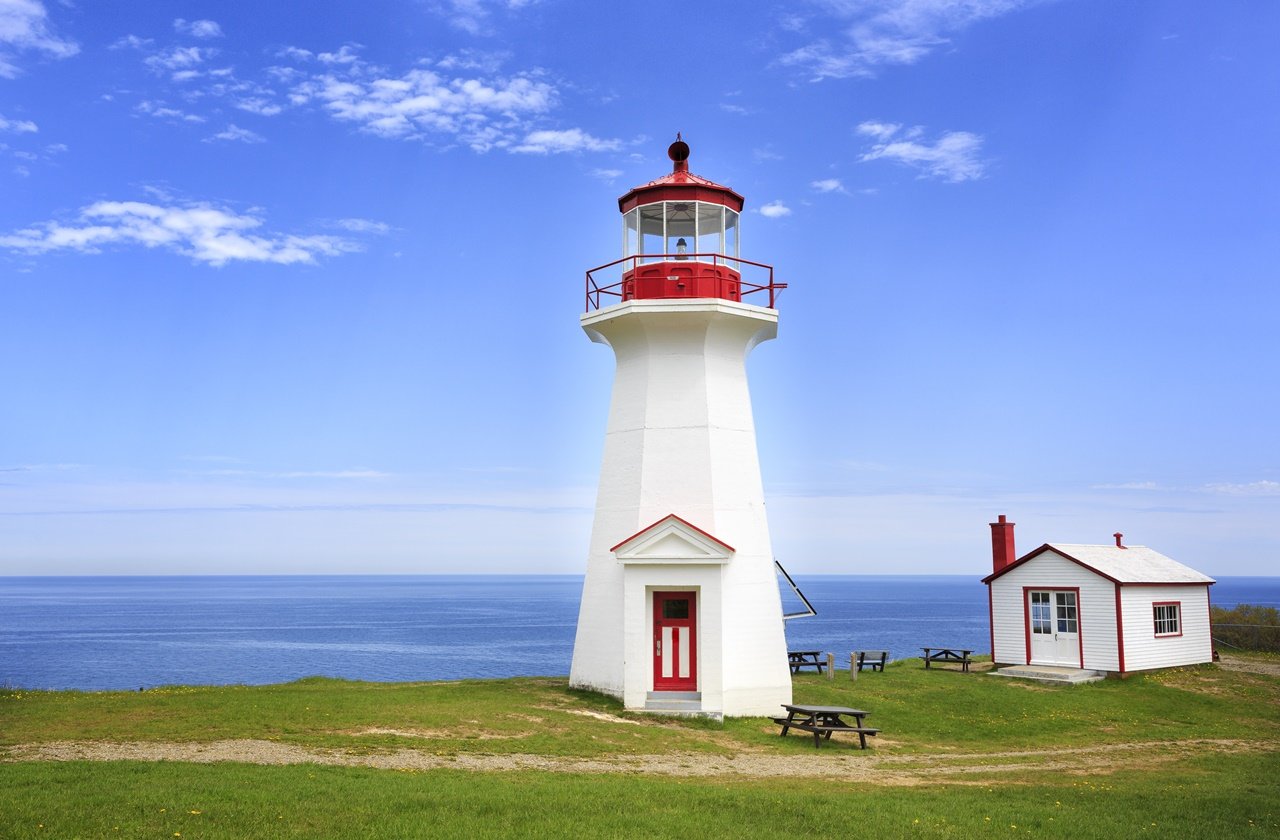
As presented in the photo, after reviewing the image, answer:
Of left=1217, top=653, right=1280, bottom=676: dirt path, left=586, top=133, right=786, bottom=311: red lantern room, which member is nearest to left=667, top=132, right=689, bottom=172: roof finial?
left=586, top=133, right=786, bottom=311: red lantern room

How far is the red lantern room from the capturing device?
787 inches

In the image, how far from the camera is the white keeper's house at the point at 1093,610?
26281 millimetres

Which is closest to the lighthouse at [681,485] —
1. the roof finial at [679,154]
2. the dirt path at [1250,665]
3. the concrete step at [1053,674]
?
the roof finial at [679,154]

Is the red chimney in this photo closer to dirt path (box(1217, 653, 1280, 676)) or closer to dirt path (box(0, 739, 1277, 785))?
dirt path (box(1217, 653, 1280, 676))

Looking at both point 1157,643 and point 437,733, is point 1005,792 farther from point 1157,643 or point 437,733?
point 1157,643

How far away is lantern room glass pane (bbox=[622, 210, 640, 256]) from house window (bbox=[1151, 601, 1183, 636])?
1792 cm

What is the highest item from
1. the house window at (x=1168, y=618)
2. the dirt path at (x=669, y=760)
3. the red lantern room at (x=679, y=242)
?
the red lantern room at (x=679, y=242)

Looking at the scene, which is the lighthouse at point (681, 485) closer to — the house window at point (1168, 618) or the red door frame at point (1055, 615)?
the red door frame at point (1055, 615)

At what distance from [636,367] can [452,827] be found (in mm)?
12175

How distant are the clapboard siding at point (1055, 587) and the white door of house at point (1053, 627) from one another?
0.19 meters

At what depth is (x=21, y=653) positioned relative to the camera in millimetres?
62562

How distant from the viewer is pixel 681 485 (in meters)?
19.9

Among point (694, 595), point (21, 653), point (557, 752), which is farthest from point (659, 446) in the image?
point (21, 653)

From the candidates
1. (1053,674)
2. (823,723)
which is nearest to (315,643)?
(1053,674)
